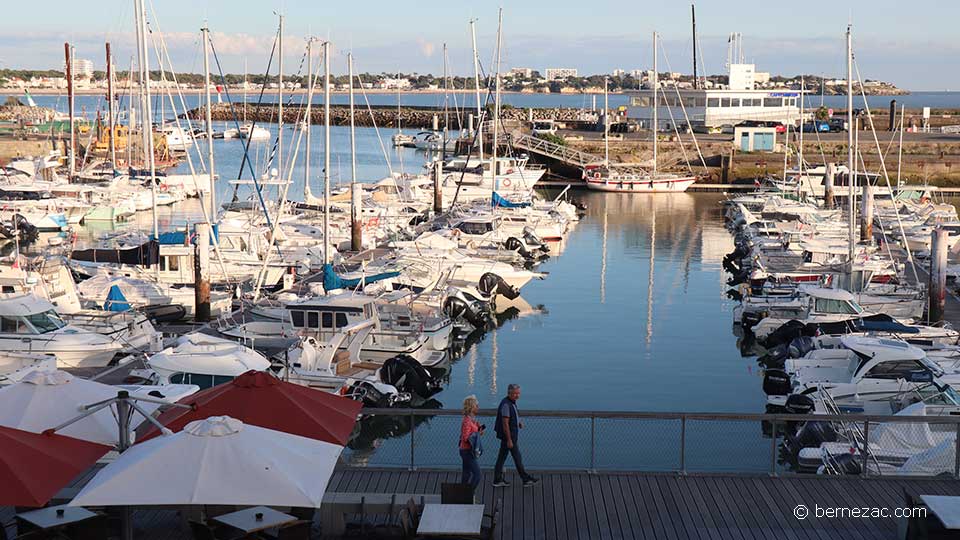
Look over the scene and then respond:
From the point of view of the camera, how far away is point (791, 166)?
81750 millimetres

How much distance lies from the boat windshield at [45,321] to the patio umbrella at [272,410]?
14.0 m

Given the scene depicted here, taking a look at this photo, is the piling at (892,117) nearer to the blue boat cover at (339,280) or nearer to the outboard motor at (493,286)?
the outboard motor at (493,286)

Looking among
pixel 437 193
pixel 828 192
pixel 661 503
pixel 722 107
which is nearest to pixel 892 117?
pixel 722 107

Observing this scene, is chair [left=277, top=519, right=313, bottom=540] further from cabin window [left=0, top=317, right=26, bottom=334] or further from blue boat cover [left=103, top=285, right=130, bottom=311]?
blue boat cover [left=103, top=285, right=130, bottom=311]

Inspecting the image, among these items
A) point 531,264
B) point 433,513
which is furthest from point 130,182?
point 433,513

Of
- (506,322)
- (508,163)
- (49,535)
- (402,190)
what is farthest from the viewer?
(508,163)

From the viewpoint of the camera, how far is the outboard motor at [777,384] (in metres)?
26.6

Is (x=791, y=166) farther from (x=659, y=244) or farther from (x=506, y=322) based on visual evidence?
(x=506, y=322)

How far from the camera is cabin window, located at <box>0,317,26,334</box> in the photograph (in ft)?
84.6

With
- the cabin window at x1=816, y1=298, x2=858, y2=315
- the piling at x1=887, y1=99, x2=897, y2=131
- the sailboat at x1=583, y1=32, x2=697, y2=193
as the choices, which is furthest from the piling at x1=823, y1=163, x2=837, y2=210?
the piling at x1=887, y1=99, x2=897, y2=131

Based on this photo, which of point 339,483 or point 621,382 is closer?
point 339,483

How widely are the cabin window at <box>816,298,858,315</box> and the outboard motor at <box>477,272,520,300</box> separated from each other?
1076cm

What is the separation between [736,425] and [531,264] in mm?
30080

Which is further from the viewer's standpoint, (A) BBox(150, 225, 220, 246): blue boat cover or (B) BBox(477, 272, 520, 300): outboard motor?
(B) BBox(477, 272, 520, 300): outboard motor
